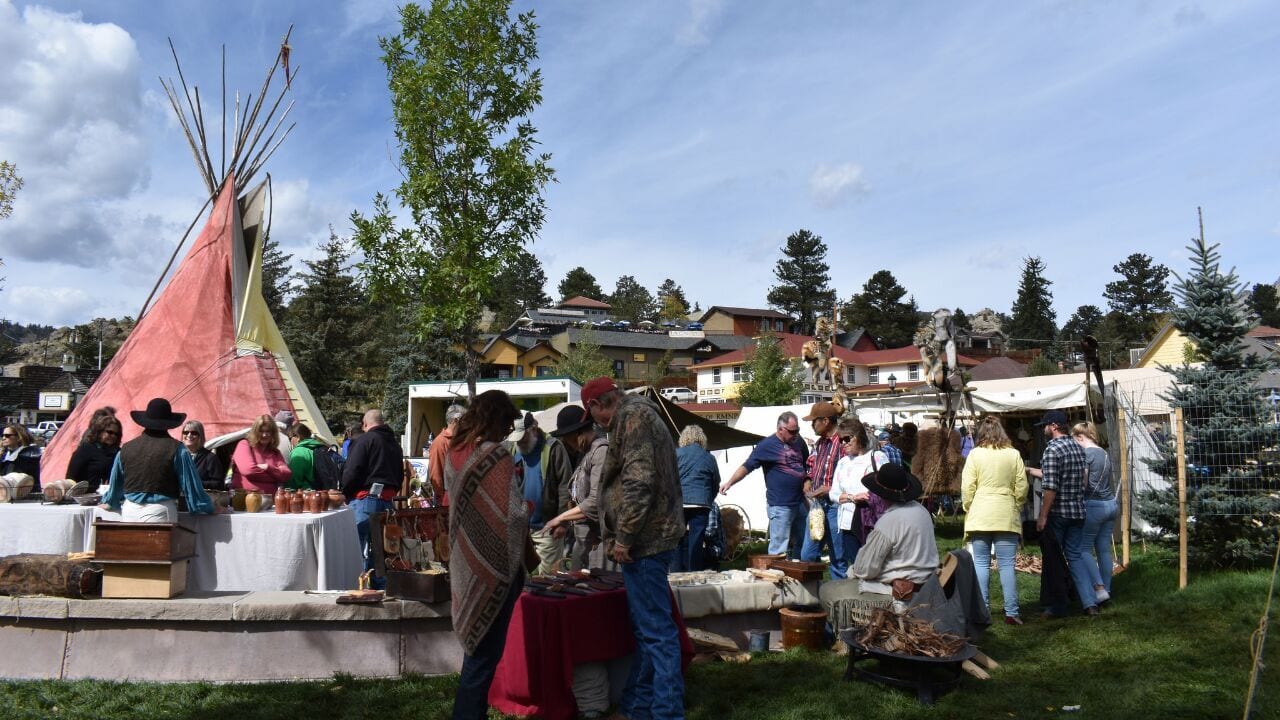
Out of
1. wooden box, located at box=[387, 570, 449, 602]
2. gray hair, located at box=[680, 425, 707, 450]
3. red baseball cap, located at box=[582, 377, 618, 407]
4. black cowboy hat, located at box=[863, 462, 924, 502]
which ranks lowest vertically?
wooden box, located at box=[387, 570, 449, 602]

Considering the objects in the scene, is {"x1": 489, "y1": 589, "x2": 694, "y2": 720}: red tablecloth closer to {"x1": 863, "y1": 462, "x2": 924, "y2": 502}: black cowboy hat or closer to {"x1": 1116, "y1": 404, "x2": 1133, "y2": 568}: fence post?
{"x1": 863, "y1": 462, "x2": 924, "y2": 502}: black cowboy hat

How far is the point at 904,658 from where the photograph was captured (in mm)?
4785

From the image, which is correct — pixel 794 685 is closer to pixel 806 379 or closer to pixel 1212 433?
pixel 1212 433

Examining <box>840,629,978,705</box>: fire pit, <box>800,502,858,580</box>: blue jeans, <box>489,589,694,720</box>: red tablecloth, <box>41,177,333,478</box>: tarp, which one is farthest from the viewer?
<box>41,177,333,478</box>: tarp

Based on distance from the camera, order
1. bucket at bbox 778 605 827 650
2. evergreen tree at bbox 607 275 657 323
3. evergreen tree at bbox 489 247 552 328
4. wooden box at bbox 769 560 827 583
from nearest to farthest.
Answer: bucket at bbox 778 605 827 650
wooden box at bbox 769 560 827 583
evergreen tree at bbox 489 247 552 328
evergreen tree at bbox 607 275 657 323

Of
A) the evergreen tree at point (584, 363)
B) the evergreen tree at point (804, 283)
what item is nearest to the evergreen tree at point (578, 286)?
the evergreen tree at point (804, 283)

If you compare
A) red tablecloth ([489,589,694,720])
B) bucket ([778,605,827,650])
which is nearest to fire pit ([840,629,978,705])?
bucket ([778,605,827,650])

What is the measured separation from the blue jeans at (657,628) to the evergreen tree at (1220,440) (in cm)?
674

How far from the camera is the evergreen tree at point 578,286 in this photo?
3986 inches

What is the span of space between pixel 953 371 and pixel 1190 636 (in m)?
6.23

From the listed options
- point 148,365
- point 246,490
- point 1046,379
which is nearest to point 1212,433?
point 1046,379

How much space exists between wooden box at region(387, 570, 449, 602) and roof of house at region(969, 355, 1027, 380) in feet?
193

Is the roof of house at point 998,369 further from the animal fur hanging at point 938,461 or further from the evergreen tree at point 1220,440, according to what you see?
the evergreen tree at point 1220,440

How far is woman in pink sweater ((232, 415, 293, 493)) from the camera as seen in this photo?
7.12m
